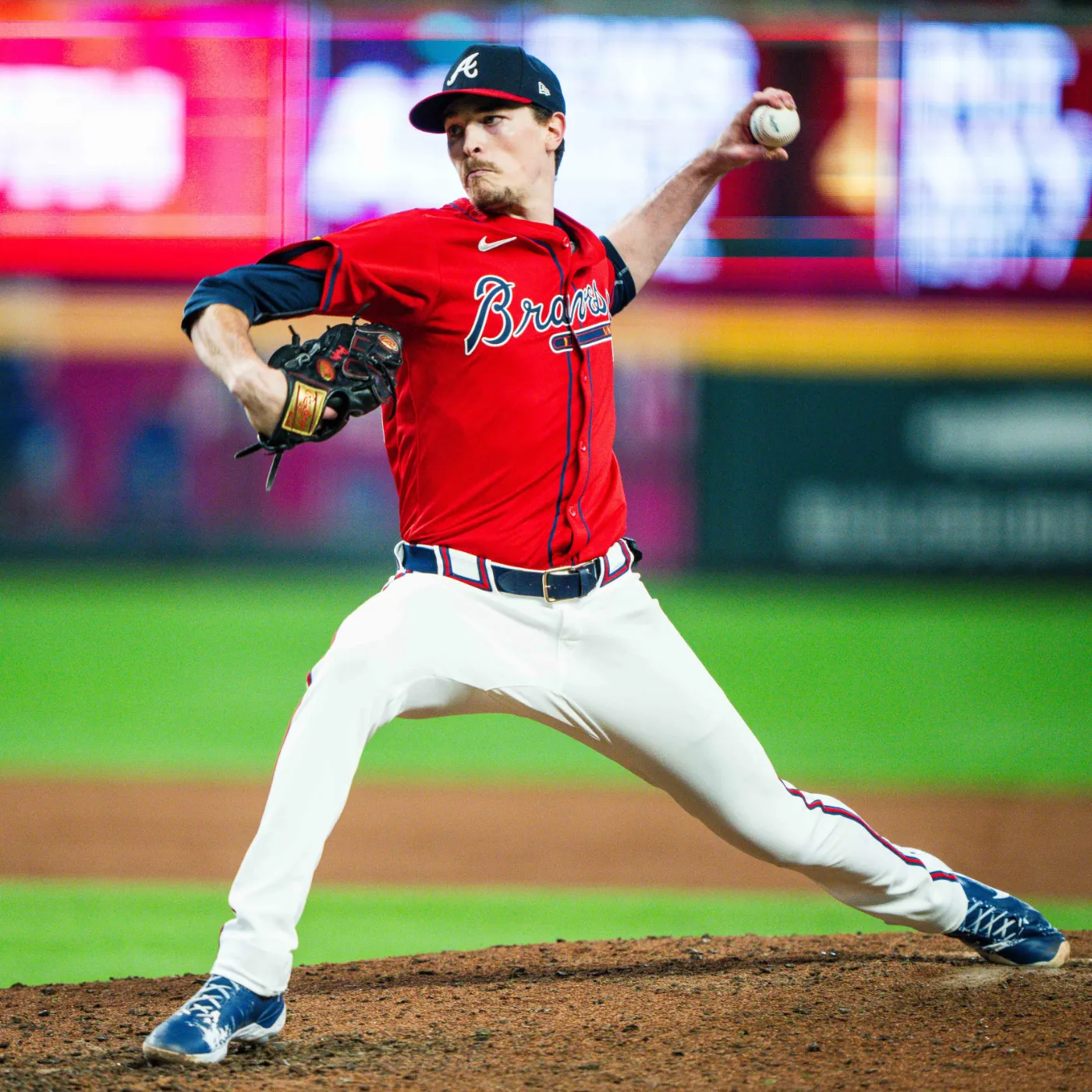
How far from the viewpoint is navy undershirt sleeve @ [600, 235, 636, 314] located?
3090 mm

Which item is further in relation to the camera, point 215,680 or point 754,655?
point 754,655

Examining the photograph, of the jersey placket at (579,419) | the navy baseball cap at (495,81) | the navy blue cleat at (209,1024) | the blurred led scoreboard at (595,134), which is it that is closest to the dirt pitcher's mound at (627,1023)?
the navy blue cleat at (209,1024)

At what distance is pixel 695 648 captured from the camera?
9.18 metres

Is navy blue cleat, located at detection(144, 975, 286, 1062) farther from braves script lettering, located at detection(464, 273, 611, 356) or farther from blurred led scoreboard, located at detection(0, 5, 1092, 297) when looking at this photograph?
blurred led scoreboard, located at detection(0, 5, 1092, 297)

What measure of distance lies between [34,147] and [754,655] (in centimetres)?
646

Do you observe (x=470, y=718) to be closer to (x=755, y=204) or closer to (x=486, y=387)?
(x=755, y=204)

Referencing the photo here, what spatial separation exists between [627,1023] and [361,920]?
4.96 ft

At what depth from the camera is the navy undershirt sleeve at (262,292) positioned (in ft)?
7.65

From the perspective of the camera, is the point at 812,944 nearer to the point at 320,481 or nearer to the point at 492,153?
the point at 492,153

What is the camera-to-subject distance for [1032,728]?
709 centimetres

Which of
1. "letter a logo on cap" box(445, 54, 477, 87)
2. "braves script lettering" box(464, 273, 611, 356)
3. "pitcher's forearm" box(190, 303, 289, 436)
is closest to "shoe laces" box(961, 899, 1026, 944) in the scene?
"braves script lettering" box(464, 273, 611, 356)

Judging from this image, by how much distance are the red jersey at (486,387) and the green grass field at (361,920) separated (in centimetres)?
138

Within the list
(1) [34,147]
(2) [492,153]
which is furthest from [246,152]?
(2) [492,153]

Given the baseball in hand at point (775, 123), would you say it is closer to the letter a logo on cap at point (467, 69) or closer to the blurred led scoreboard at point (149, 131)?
the letter a logo on cap at point (467, 69)
